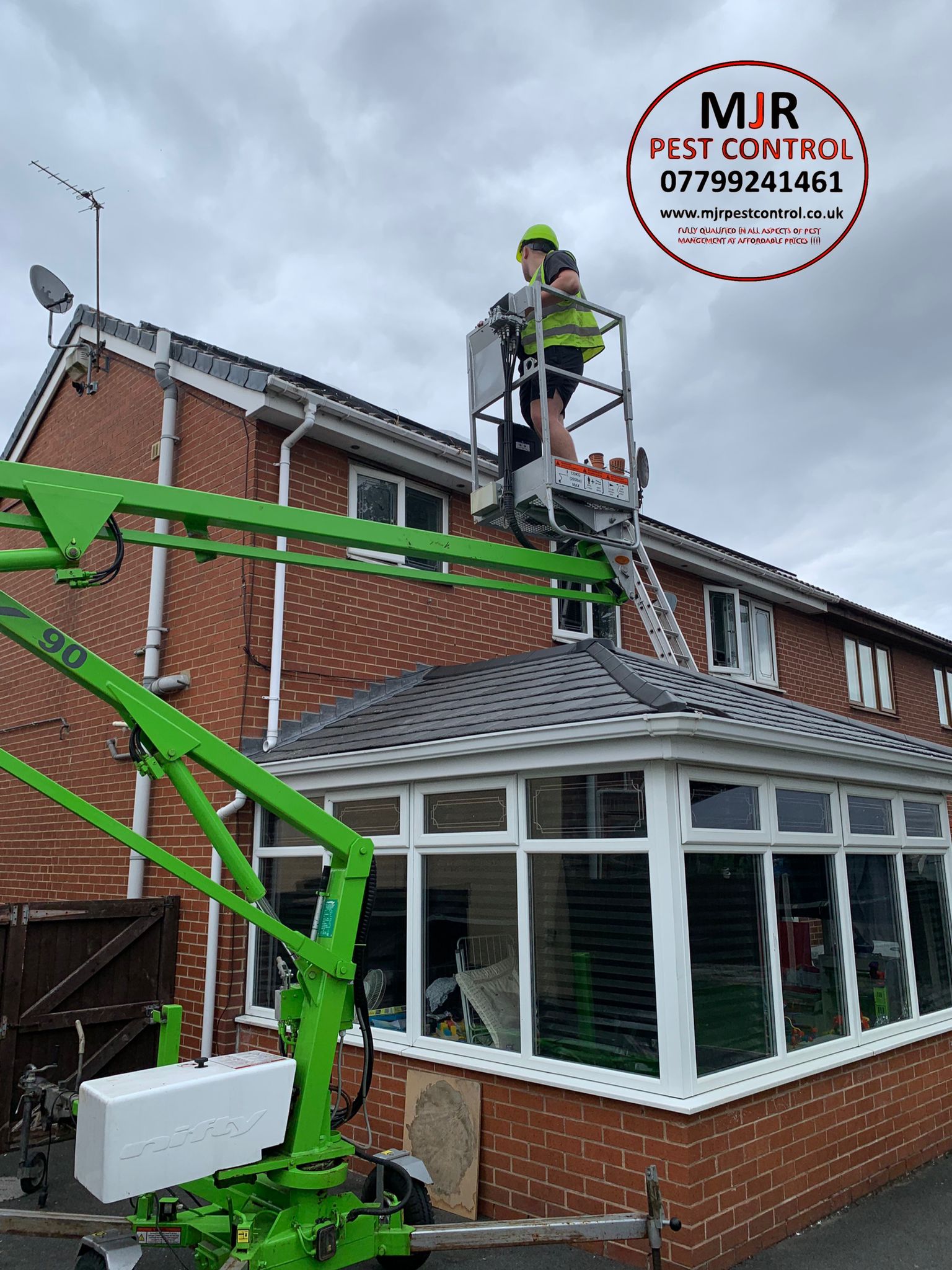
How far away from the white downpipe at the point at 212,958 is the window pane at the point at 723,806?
3.66 meters

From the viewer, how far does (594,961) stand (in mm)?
5559

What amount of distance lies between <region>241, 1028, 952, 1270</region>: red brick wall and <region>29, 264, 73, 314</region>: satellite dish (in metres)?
8.79

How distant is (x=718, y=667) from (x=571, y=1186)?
878 centimetres

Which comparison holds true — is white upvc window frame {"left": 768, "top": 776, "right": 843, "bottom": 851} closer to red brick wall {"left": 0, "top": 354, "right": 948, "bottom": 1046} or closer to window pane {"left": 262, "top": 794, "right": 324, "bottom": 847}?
window pane {"left": 262, "top": 794, "right": 324, "bottom": 847}

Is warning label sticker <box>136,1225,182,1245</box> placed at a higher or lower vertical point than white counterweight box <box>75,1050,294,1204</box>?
lower

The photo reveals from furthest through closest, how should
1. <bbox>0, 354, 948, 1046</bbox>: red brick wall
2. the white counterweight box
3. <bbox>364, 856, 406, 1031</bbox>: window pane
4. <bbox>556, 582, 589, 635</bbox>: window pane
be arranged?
<bbox>556, 582, 589, 635</bbox>: window pane
<bbox>0, 354, 948, 1046</bbox>: red brick wall
<bbox>364, 856, 406, 1031</bbox>: window pane
the white counterweight box

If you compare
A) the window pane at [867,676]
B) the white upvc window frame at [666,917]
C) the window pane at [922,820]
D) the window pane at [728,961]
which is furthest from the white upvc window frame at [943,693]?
the window pane at [728,961]

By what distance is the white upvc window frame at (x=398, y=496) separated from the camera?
9273 mm

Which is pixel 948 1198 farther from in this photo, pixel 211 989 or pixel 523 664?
pixel 211 989

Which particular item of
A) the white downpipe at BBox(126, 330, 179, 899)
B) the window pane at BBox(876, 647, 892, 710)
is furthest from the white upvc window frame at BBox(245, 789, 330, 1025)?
the window pane at BBox(876, 647, 892, 710)

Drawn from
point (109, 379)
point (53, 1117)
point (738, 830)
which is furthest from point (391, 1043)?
point (109, 379)

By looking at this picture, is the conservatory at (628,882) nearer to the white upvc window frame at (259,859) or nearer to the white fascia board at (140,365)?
the white upvc window frame at (259,859)

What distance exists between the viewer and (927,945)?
7570 millimetres

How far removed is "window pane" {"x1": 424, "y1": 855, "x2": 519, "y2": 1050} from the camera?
19.9 ft
